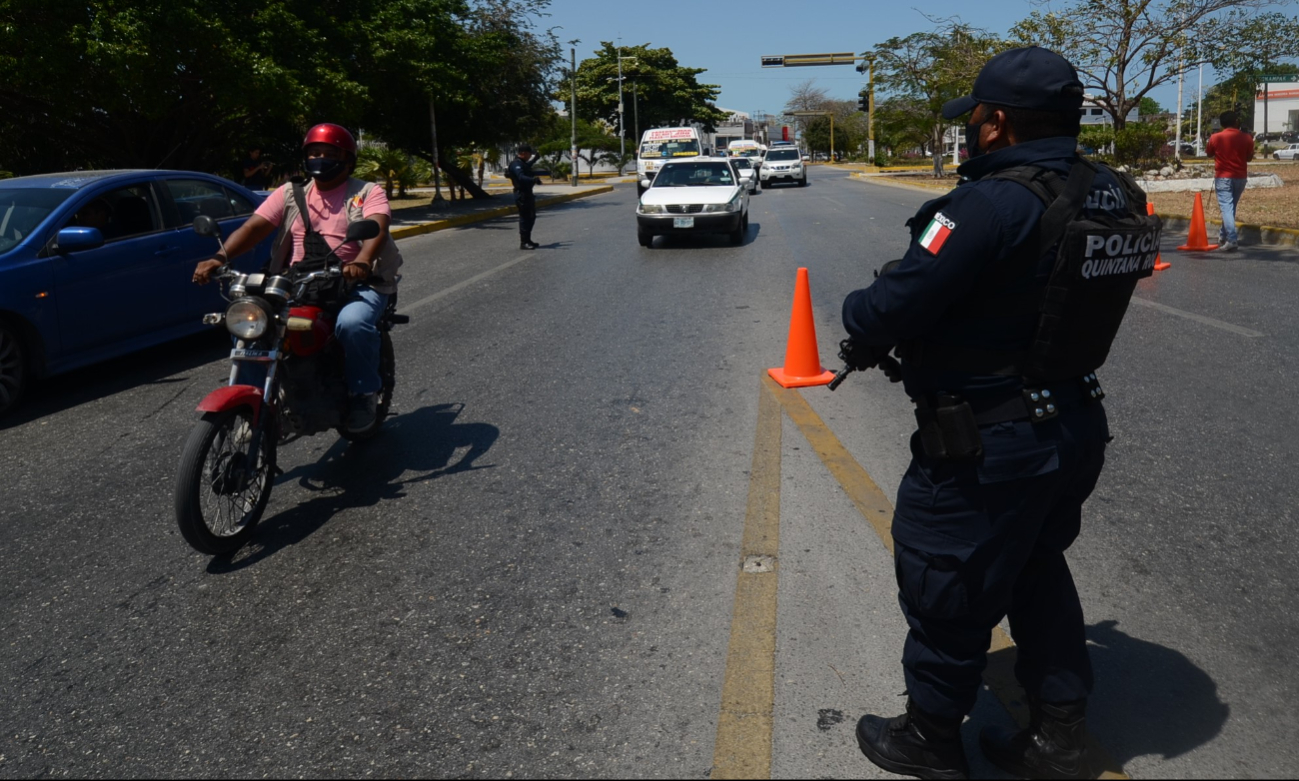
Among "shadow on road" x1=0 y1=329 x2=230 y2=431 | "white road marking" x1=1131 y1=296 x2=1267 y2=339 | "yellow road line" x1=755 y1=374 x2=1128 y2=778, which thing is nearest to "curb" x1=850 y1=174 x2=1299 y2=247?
"white road marking" x1=1131 y1=296 x2=1267 y2=339

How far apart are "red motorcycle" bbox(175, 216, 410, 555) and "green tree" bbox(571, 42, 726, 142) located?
72.9 metres

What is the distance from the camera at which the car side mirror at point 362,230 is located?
A: 15.6ft

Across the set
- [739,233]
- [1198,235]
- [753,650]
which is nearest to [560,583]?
[753,650]

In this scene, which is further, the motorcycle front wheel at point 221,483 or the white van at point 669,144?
the white van at point 669,144

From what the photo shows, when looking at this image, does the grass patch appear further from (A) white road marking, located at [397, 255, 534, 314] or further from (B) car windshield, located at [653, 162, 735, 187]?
(A) white road marking, located at [397, 255, 534, 314]

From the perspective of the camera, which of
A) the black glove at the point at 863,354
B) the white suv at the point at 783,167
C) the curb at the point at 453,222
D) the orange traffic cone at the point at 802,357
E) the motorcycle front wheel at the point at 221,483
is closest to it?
the black glove at the point at 863,354

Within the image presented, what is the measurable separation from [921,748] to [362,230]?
326cm

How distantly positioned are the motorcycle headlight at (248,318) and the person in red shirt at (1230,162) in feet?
40.7

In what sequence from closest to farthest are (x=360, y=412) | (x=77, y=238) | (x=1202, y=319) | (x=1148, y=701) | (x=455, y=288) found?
(x=1148, y=701) → (x=360, y=412) → (x=77, y=238) → (x=1202, y=319) → (x=455, y=288)

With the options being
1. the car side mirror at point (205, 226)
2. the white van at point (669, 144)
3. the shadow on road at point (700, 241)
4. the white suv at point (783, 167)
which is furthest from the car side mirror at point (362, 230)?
the white suv at point (783, 167)

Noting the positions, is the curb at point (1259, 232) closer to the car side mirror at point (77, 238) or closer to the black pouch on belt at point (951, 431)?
the car side mirror at point (77, 238)

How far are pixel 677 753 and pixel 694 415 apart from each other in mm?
3585

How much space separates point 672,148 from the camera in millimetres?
38000

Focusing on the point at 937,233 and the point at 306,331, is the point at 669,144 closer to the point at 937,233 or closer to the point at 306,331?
the point at 306,331
